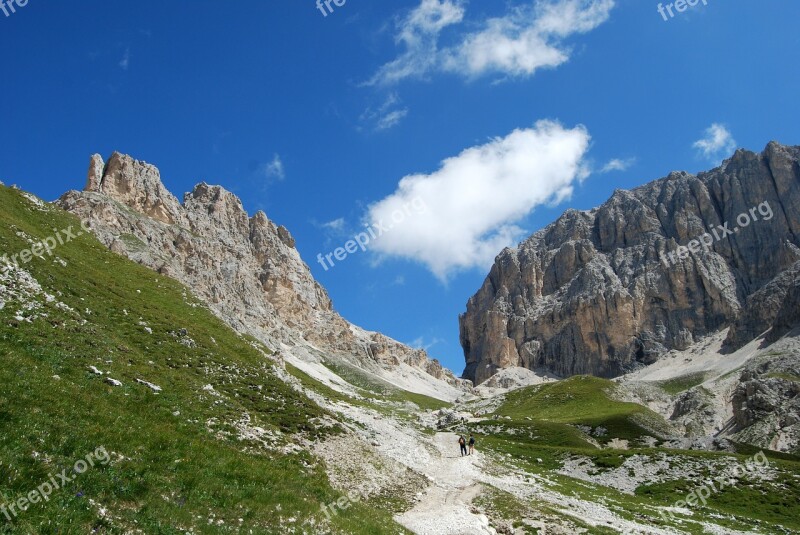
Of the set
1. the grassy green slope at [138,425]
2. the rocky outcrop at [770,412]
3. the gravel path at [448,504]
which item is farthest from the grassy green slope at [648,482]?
the grassy green slope at [138,425]

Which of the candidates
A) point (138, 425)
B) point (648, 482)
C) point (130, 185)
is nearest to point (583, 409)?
point (648, 482)

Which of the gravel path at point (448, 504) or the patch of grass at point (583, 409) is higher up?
the patch of grass at point (583, 409)

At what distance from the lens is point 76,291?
36.2 meters

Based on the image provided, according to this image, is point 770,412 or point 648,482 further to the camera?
point 770,412

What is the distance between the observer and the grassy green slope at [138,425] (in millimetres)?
13664

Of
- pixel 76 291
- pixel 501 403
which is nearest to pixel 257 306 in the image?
pixel 501 403

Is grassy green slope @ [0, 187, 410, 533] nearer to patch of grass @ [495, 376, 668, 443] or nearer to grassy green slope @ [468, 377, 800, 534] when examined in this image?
grassy green slope @ [468, 377, 800, 534]

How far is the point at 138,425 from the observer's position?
19.0 m

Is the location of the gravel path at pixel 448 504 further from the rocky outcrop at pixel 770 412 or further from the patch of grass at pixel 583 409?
the rocky outcrop at pixel 770 412

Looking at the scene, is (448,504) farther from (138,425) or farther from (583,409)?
(583,409)

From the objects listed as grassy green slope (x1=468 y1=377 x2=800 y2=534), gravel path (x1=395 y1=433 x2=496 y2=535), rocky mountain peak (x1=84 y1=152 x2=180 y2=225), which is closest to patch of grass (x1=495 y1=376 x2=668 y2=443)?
grassy green slope (x1=468 y1=377 x2=800 y2=534)

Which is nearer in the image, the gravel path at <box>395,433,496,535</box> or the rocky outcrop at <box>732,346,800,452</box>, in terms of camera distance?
the gravel path at <box>395,433,496,535</box>

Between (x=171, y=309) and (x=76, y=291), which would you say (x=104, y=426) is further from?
(x=171, y=309)

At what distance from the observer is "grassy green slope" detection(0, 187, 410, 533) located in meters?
13.7
